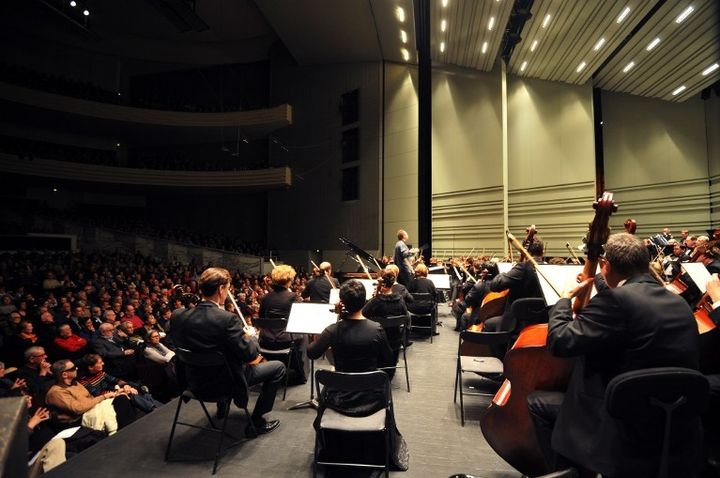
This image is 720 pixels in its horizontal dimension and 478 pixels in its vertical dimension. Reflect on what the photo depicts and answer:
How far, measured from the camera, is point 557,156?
498 inches

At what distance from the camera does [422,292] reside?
22.6 feet

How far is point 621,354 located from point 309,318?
2.62m

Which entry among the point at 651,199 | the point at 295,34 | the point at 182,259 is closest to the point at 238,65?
the point at 295,34

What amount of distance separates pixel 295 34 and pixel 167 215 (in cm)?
1114

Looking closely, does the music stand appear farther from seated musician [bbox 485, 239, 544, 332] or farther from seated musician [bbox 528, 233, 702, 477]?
seated musician [bbox 528, 233, 702, 477]

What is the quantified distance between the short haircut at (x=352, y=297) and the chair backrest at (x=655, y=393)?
1.80 metres

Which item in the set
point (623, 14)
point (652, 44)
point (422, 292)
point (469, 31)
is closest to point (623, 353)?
point (422, 292)

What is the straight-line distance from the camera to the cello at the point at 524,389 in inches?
87.6

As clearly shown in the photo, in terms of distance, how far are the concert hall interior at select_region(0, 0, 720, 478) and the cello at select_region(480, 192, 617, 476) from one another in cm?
2

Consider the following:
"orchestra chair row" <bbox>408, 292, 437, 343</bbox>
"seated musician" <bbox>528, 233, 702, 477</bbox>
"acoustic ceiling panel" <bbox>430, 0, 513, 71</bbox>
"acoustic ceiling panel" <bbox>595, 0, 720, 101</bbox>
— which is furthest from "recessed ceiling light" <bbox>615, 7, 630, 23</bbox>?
"seated musician" <bbox>528, 233, 702, 477</bbox>

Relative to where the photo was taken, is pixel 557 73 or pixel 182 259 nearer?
pixel 557 73

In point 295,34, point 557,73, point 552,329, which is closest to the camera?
point 552,329

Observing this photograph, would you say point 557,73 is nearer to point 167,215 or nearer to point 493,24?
point 493,24

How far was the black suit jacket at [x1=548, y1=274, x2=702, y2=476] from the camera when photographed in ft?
5.34
